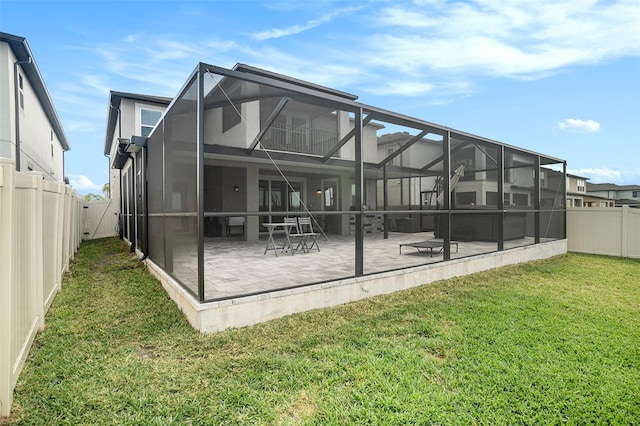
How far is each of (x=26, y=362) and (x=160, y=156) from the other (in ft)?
10.3

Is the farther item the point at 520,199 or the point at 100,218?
the point at 100,218

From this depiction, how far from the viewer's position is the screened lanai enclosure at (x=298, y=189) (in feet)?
12.7

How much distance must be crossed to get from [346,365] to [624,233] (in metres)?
10.7

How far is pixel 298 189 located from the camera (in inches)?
496

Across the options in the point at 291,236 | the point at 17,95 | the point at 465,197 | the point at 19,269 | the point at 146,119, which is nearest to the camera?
the point at 19,269

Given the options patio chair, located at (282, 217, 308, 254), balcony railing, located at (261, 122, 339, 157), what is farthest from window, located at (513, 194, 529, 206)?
patio chair, located at (282, 217, 308, 254)

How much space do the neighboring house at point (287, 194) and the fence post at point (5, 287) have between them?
1.39 metres

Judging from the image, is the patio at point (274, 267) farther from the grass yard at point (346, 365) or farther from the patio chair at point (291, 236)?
the grass yard at point (346, 365)

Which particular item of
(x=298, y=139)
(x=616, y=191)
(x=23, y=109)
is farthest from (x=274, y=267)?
(x=616, y=191)

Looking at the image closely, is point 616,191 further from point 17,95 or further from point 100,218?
point 17,95

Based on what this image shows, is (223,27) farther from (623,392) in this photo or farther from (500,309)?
(623,392)

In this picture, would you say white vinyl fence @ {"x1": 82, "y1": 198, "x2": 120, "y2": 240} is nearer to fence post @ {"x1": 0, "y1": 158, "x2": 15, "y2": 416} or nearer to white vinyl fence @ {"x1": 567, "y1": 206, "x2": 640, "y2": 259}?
fence post @ {"x1": 0, "y1": 158, "x2": 15, "y2": 416}

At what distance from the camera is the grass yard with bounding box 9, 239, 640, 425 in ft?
6.63

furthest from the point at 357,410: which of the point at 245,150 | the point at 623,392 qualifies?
the point at 245,150
